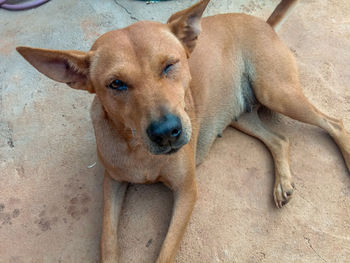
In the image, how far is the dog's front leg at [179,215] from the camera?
2807 mm

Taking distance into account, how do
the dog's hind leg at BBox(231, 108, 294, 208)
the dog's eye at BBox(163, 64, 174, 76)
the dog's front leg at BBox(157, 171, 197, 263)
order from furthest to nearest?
1. the dog's hind leg at BBox(231, 108, 294, 208)
2. the dog's front leg at BBox(157, 171, 197, 263)
3. the dog's eye at BBox(163, 64, 174, 76)

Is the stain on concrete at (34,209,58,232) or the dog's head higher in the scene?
the dog's head

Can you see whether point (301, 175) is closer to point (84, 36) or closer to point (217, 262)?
point (217, 262)

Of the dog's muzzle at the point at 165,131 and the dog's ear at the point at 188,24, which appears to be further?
the dog's ear at the point at 188,24

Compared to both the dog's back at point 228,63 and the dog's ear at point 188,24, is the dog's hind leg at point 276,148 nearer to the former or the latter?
the dog's back at point 228,63

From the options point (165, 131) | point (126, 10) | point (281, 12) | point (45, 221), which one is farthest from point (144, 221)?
point (126, 10)

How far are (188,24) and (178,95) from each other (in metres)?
0.70

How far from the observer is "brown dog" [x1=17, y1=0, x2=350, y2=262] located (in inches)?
91.7

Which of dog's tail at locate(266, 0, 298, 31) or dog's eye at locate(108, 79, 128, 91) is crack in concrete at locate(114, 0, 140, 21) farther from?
dog's eye at locate(108, 79, 128, 91)

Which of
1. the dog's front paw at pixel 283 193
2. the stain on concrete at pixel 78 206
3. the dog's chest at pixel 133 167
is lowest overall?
the stain on concrete at pixel 78 206

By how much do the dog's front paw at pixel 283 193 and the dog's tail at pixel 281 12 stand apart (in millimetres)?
1842

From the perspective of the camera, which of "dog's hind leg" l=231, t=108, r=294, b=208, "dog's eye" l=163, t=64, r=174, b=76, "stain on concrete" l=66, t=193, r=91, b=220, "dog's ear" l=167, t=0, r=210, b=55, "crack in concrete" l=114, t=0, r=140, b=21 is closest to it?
"dog's eye" l=163, t=64, r=174, b=76

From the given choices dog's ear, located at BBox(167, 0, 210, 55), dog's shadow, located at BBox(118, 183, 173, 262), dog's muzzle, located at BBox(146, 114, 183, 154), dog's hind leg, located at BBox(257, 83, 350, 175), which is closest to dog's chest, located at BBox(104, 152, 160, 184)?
dog's shadow, located at BBox(118, 183, 173, 262)

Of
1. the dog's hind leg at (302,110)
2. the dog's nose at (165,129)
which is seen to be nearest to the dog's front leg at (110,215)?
the dog's nose at (165,129)
